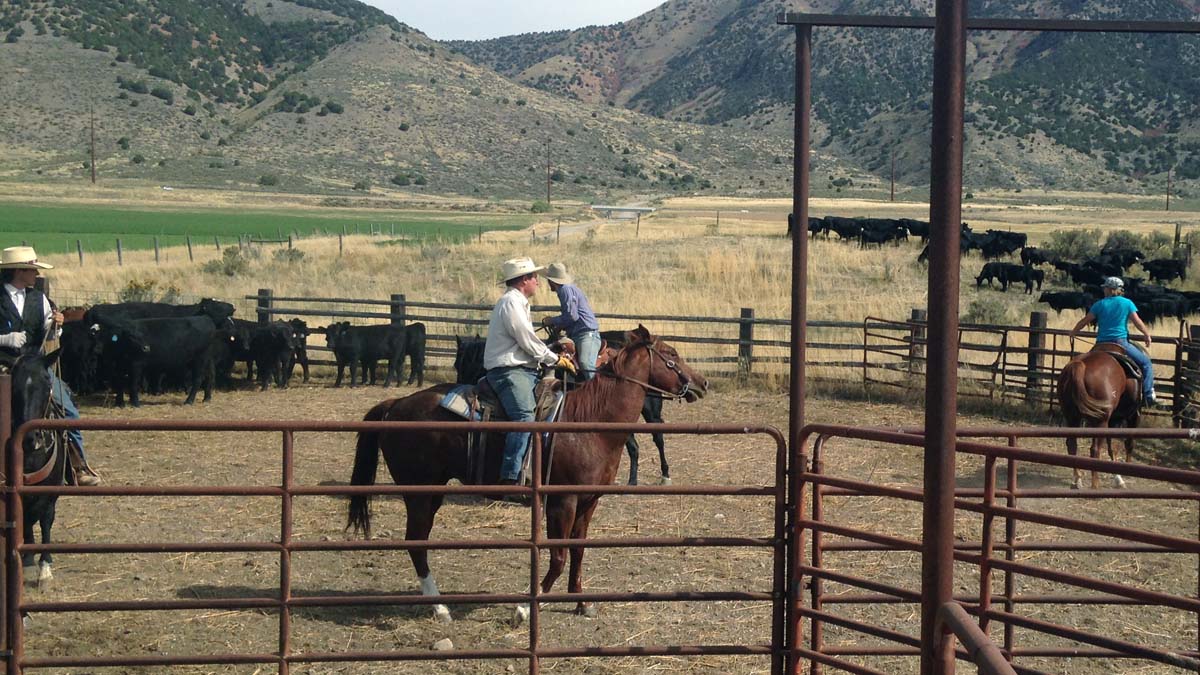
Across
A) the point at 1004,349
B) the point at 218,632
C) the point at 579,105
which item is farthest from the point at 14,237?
the point at 579,105

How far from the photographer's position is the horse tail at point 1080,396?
38.4 ft

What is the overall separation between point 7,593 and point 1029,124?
105 m

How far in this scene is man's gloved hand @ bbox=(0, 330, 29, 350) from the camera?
8219mm

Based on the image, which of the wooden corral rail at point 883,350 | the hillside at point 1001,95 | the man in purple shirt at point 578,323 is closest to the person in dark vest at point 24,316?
the man in purple shirt at point 578,323

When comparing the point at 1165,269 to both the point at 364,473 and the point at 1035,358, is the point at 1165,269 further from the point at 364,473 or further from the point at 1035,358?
the point at 364,473

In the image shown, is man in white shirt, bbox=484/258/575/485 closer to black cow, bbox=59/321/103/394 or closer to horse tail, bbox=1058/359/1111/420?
horse tail, bbox=1058/359/1111/420

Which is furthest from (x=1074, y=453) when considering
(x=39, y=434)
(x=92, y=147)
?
(x=92, y=147)

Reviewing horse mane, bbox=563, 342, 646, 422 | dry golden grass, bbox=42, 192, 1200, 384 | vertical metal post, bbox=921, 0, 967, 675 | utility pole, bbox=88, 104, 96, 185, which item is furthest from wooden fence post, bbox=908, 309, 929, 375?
utility pole, bbox=88, 104, 96, 185

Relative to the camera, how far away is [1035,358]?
17.8 metres

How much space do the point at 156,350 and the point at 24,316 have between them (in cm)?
861

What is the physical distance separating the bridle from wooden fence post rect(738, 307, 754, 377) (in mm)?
10412

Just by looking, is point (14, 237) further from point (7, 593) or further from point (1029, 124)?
point (1029, 124)

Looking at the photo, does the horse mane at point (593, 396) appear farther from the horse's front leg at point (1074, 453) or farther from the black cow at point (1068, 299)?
the black cow at point (1068, 299)

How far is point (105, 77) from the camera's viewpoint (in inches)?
3652
